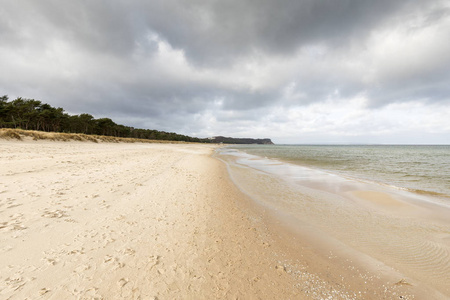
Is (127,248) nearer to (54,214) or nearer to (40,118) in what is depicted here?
(54,214)

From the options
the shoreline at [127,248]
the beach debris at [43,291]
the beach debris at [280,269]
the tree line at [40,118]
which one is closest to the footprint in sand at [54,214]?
the shoreline at [127,248]

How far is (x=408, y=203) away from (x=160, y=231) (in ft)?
34.6

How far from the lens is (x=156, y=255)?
11.4 ft

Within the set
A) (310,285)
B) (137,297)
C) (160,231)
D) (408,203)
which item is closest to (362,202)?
(408,203)

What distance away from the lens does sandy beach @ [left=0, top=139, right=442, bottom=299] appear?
267 cm

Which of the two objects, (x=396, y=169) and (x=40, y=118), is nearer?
(x=396, y=169)

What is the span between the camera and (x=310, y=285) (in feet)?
9.87

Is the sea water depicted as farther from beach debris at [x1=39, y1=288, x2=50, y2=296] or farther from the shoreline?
beach debris at [x1=39, y1=288, x2=50, y2=296]

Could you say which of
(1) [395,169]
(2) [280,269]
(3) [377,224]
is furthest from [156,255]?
(1) [395,169]

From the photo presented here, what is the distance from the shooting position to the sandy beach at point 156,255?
2670 millimetres

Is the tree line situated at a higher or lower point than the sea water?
higher

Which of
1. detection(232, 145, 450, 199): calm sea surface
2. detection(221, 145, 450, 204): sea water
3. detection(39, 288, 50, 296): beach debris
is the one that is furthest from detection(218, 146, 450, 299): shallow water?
detection(39, 288, 50, 296): beach debris

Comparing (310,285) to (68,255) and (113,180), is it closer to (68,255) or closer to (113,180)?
(68,255)

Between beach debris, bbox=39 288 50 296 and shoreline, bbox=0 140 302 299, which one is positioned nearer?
beach debris, bbox=39 288 50 296
